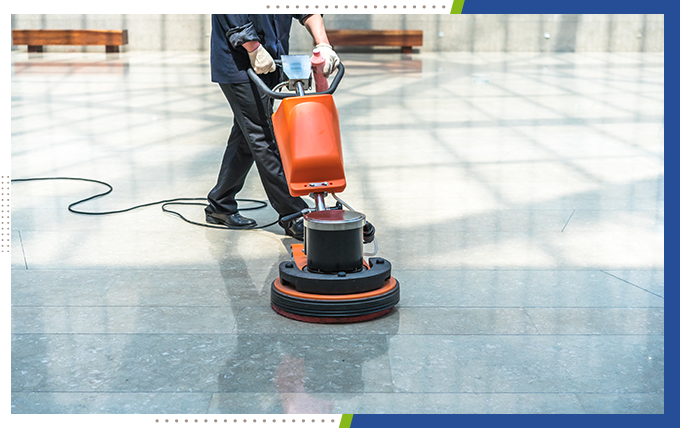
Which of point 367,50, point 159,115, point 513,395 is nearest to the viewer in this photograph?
point 513,395

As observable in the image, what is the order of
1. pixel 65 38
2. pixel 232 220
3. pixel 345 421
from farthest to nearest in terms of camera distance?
1. pixel 65 38
2. pixel 232 220
3. pixel 345 421

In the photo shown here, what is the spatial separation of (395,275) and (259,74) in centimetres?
110

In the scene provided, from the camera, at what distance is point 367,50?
687 inches

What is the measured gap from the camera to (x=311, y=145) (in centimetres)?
261

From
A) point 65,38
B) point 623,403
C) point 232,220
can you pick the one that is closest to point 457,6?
point 623,403

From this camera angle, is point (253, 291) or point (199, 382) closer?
point (199, 382)

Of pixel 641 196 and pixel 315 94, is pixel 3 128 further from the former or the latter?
pixel 641 196

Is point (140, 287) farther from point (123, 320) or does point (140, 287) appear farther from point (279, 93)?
point (279, 93)

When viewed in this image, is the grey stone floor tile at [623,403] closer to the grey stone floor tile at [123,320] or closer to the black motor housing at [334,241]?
the black motor housing at [334,241]

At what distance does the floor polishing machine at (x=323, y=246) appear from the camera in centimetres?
253

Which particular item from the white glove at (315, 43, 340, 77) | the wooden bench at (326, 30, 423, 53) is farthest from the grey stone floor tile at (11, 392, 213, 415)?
the wooden bench at (326, 30, 423, 53)

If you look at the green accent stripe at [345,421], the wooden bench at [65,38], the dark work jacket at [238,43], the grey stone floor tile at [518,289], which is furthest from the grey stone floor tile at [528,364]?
the wooden bench at [65,38]

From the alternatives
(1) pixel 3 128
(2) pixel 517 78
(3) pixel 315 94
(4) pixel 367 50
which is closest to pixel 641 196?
(3) pixel 315 94

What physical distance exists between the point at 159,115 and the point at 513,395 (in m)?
6.17
